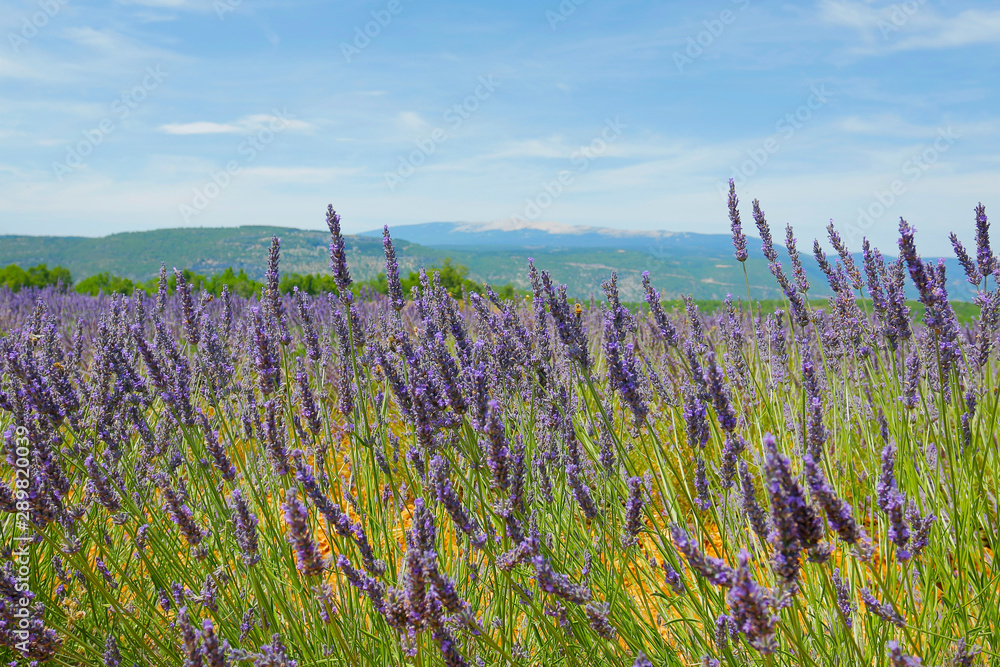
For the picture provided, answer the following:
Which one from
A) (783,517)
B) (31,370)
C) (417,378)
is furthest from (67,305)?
(783,517)

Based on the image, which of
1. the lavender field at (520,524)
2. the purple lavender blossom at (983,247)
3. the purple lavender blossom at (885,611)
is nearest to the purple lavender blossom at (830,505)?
the lavender field at (520,524)

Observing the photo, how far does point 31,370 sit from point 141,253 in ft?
324

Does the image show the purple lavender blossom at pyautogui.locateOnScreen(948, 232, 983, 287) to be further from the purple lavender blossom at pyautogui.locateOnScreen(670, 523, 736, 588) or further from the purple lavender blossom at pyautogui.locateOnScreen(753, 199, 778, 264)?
the purple lavender blossom at pyautogui.locateOnScreen(670, 523, 736, 588)

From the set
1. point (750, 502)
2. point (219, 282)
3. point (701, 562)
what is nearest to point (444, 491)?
point (701, 562)

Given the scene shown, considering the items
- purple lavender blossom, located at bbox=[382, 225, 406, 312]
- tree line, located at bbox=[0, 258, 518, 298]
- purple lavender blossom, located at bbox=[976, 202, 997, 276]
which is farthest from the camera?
tree line, located at bbox=[0, 258, 518, 298]

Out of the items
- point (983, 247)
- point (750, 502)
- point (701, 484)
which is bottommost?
point (701, 484)

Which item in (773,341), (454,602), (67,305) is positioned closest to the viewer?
(454,602)

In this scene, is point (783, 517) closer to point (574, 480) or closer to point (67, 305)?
point (574, 480)

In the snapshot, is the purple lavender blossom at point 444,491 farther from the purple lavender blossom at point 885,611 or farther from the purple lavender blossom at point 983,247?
the purple lavender blossom at point 983,247

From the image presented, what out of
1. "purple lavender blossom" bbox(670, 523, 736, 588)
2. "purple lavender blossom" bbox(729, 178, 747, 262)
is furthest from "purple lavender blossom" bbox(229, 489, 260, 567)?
"purple lavender blossom" bbox(729, 178, 747, 262)

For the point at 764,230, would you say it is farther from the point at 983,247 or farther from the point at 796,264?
the point at 983,247

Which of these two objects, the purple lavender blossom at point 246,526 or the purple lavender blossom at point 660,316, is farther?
the purple lavender blossom at point 660,316

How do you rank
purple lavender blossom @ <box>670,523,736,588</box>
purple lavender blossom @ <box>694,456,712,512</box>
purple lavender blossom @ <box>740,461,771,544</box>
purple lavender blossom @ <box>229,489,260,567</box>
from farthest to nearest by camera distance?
purple lavender blossom @ <box>694,456,712,512</box>
purple lavender blossom @ <box>229,489,260,567</box>
purple lavender blossom @ <box>740,461,771,544</box>
purple lavender blossom @ <box>670,523,736,588</box>

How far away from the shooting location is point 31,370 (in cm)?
171
